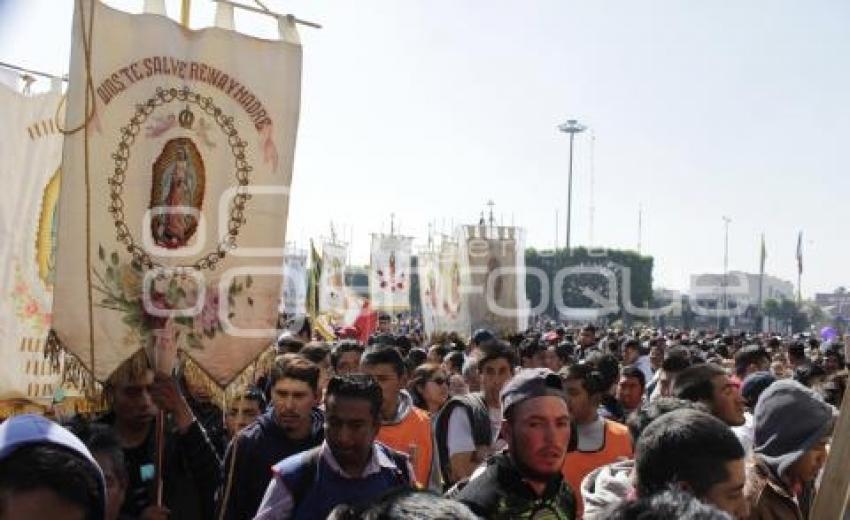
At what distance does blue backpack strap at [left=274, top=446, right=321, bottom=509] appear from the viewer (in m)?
3.30

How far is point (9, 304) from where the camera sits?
18.7ft

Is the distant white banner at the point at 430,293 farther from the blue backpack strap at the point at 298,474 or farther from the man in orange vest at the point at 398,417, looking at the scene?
the blue backpack strap at the point at 298,474

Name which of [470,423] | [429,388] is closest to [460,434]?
[470,423]

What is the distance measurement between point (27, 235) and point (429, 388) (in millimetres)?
2908

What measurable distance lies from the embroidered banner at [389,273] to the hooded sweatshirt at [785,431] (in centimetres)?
1573

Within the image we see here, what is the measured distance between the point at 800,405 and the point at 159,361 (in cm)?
259

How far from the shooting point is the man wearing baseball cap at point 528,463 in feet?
9.60

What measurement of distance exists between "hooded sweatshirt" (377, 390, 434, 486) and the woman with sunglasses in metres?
1.56

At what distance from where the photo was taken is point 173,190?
428 cm

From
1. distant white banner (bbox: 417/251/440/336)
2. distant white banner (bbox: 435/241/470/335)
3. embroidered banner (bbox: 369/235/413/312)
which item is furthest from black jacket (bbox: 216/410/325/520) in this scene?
embroidered banner (bbox: 369/235/413/312)

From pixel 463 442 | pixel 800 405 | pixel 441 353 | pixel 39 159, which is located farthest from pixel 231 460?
pixel 441 353

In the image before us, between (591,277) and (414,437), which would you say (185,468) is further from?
(591,277)

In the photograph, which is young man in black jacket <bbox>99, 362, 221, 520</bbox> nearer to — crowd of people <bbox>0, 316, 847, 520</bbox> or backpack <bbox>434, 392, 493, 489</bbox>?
crowd of people <bbox>0, 316, 847, 520</bbox>

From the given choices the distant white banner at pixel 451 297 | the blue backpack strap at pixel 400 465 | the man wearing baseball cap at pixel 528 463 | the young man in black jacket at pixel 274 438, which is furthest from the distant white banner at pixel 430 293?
the man wearing baseball cap at pixel 528 463
